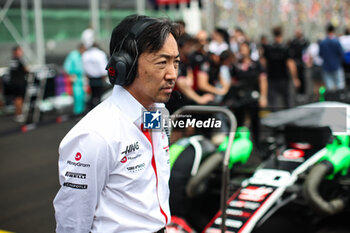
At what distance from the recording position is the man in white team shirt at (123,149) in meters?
1.54

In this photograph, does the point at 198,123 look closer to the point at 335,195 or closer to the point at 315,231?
the point at 335,195

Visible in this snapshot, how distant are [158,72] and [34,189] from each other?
4.58 m

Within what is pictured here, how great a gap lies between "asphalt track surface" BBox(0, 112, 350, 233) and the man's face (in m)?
1.22

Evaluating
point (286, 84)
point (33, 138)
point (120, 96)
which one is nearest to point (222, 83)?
point (286, 84)

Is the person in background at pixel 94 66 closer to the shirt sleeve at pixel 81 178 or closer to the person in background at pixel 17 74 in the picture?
→ the person in background at pixel 17 74

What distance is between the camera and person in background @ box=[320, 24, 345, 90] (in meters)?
10.1

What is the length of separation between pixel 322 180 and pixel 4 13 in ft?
43.0

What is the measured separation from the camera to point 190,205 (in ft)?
14.1

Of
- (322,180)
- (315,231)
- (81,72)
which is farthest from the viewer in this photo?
(81,72)

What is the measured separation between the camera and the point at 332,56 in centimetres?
1010

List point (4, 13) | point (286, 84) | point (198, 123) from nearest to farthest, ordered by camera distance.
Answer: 1. point (198, 123)
2. point (286, 84)
3. point (4, 13)

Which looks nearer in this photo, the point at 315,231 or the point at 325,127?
the point at 325,127

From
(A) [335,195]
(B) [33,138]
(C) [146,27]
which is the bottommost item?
(B) [33,138]

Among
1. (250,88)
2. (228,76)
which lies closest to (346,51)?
(250,88)
